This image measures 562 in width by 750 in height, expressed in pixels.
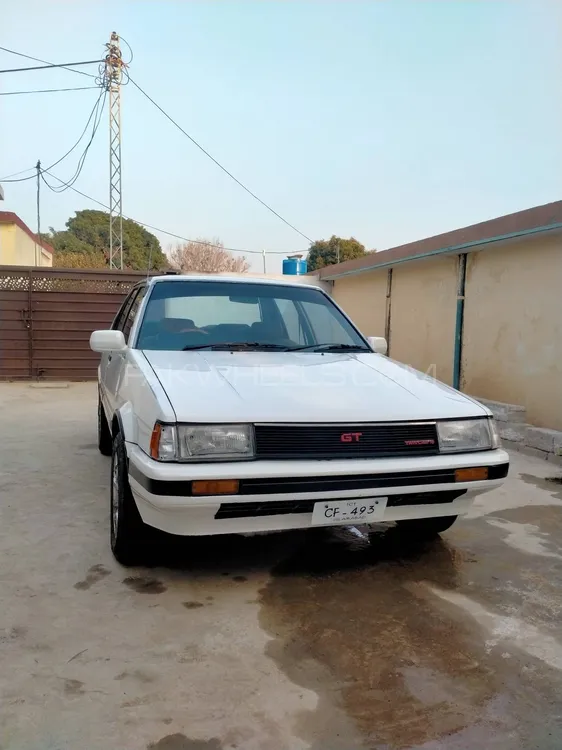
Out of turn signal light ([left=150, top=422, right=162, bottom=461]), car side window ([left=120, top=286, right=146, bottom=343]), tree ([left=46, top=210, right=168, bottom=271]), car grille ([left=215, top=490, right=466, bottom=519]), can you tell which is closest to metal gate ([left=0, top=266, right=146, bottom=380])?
car side window ([left=120, top=286, right=146, bottom=343])

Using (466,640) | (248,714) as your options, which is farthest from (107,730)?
(466,640)

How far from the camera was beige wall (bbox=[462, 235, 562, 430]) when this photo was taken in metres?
6.29

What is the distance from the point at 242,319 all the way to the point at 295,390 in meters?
A: 1.31

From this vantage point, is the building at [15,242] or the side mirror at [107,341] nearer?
the side mirror at [107,341]

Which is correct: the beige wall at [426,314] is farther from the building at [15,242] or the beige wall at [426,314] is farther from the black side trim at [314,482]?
the building at [15,242]

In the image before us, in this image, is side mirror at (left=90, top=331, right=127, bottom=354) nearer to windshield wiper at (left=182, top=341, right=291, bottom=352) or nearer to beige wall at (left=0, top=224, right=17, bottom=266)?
windshield wiper at (left=182, top=341, right=291, bottom=352)

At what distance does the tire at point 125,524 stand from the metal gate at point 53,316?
8704 mm

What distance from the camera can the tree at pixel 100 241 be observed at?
34219 millimetres

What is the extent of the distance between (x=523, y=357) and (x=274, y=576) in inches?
193

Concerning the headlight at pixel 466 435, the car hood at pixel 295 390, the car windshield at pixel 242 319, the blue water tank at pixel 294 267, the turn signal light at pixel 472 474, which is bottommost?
the turn signal light at pixel 472 474

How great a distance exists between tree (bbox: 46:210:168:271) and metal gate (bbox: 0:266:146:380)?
20633 millimetres

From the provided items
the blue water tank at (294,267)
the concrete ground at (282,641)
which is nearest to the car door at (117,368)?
the concrete ground at (282,641)

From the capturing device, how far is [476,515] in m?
4.13

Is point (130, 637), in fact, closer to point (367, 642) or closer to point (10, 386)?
point (367, 642)
